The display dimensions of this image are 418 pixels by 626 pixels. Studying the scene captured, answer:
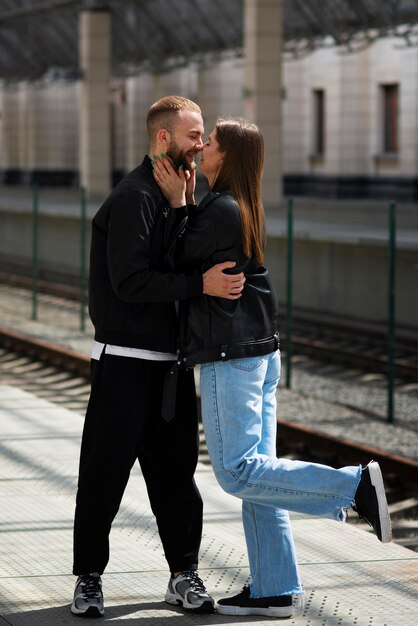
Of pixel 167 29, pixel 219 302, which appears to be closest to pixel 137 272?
pixel 219 302

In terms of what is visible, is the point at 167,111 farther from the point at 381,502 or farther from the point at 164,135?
the point at 381,502

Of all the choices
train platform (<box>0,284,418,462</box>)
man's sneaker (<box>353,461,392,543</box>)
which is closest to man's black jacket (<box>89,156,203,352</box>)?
man's sneaker (<box>353,461,392,543</box>)

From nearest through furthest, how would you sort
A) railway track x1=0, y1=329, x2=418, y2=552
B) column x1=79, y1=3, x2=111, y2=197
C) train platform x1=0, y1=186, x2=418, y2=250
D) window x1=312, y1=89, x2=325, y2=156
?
railway track x1=0, y1=329, x2=418, y2=552, train platform x1=0, y1=186, x2=418, y2=250, column x1=79, y1=3, x2=111, y2=197, window x1=312, y1=89, x2=325, y2=156

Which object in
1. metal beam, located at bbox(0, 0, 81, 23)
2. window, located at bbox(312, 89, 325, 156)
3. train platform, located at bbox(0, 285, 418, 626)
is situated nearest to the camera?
train platform, located at bbox(0, 285, 418, 626)

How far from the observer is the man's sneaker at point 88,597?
4.96 m

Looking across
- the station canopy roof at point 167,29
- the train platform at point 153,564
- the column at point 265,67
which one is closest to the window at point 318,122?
the station canopy roof at point 167,29

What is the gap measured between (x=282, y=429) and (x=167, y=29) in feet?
80.4

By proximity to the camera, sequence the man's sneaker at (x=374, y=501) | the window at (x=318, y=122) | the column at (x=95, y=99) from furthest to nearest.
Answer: the window at (x=318, y=122)
the column at (x=95, y=99)
the man's sneaker at (x=374, y=501)

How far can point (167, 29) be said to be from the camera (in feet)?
110

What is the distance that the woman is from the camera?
4742mm

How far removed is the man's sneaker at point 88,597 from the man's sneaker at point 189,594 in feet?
0.92

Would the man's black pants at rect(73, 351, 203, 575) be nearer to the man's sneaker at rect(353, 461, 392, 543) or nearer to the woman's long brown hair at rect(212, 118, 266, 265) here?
the woman's long brown hair at rect(212, 118, 266, 265)

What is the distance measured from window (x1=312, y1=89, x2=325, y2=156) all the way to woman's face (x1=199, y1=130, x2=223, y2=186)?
39.4 m

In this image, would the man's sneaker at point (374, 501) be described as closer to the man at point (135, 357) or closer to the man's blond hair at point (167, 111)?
the man at point (135, 357)
